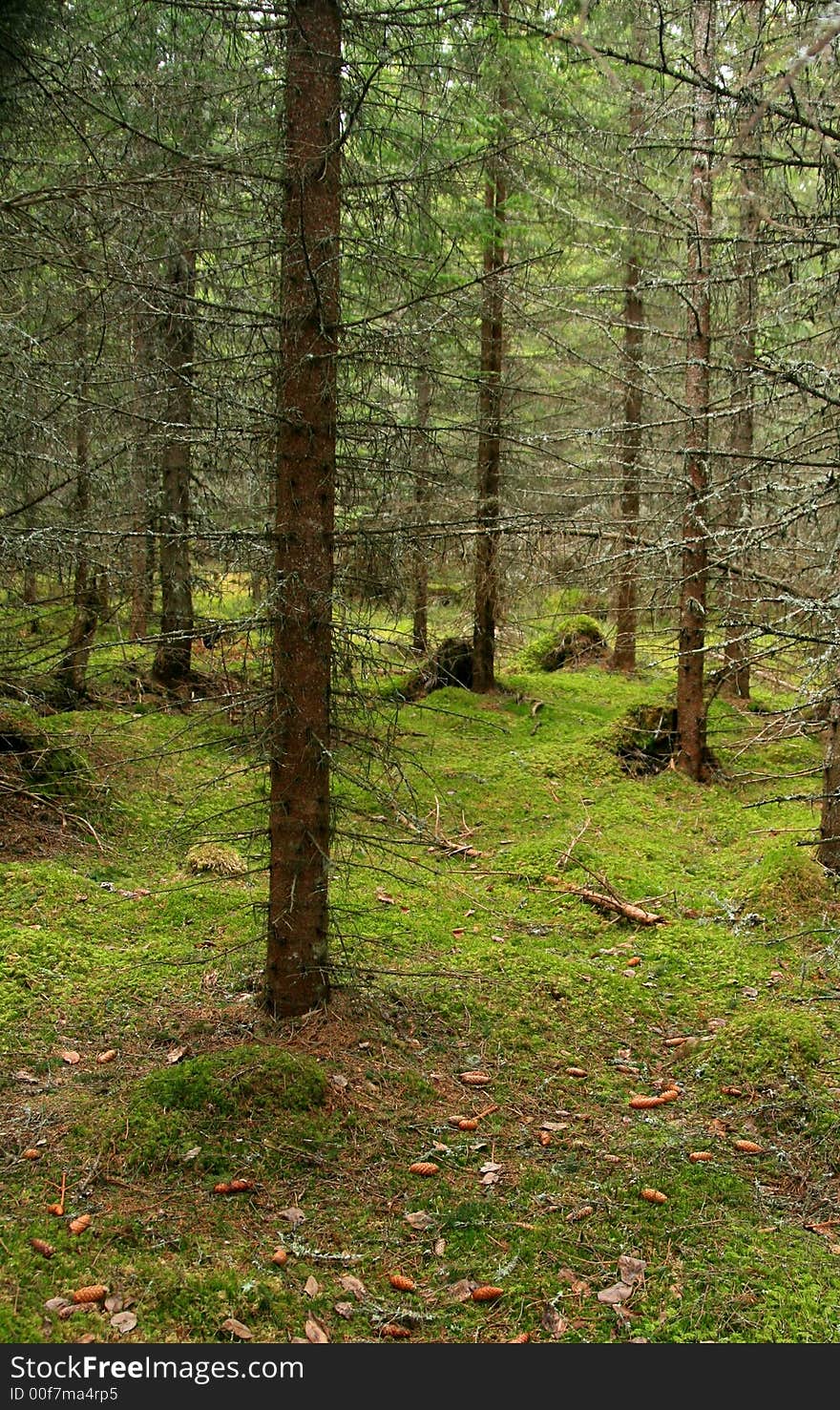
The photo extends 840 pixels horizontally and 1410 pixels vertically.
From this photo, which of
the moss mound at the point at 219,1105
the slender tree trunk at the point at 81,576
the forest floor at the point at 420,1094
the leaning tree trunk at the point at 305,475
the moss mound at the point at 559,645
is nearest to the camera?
the forest floor at the point at 420,1094

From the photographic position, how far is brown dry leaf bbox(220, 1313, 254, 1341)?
3.29 meters

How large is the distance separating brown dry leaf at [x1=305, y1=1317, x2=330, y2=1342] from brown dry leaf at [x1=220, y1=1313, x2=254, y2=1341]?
20 cm

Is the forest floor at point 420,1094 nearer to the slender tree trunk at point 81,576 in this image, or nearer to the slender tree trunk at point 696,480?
the slender tree trunk at point 81,576

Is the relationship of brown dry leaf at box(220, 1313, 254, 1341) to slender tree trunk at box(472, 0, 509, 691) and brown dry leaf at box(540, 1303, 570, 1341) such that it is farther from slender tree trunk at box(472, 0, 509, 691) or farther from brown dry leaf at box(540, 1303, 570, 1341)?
slender tree trunk at box(472, 0, 509, 691)

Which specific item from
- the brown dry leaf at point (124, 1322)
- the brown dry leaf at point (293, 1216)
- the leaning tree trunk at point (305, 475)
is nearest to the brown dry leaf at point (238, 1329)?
the brown dry leaf at point (124, 1322)

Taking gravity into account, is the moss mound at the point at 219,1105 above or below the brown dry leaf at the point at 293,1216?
above

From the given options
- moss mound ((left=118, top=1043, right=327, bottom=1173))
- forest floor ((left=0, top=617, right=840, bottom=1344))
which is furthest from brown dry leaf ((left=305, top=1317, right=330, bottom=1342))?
moss mound ((left=118, top=1043, right=327, bottom=1173))

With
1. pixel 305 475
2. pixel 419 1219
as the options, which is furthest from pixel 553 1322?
pixel 305 475

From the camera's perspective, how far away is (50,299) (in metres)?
7.84

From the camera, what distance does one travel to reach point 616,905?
777 centimetres

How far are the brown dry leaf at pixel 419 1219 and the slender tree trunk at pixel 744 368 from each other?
286 centimetres

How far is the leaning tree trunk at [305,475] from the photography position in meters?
4.91

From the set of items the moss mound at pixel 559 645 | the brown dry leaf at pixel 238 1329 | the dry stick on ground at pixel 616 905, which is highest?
the moss mound at pixel 559 645
